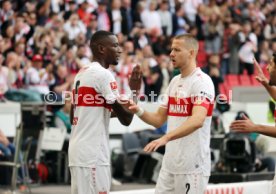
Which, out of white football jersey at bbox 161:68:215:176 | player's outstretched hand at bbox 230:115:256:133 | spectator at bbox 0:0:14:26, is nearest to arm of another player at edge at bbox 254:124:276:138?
player's outstretched hand at bbox 230:115:256:133

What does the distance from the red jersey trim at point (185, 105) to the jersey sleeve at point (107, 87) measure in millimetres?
671

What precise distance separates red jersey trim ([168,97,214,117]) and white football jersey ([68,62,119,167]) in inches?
26.7

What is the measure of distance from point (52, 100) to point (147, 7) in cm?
824

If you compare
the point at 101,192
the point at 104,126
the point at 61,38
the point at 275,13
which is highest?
the point at 275,13

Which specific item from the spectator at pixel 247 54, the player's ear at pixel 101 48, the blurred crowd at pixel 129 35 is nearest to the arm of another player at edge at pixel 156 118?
the player's ear at pixel 101 48

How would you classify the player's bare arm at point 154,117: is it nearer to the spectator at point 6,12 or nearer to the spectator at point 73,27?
the spectator at point 6,12

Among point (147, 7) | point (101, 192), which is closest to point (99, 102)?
point (101, 192)

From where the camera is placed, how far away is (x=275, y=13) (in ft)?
95.8

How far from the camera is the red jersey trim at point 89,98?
8.78 meters

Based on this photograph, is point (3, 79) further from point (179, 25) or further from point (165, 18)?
point (179, 25)

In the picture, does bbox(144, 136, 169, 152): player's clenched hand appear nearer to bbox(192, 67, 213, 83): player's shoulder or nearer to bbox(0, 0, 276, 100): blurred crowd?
bbox(192, 67, 213, 83): player's shoulder

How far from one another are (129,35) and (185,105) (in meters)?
15.0

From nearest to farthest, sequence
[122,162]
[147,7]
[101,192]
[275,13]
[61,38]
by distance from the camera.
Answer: [101,192]
[122,162]
[61,38]
[147,7]
[275,13]

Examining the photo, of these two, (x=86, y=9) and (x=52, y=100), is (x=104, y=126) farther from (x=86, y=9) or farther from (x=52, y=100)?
(x=86, y=9)
